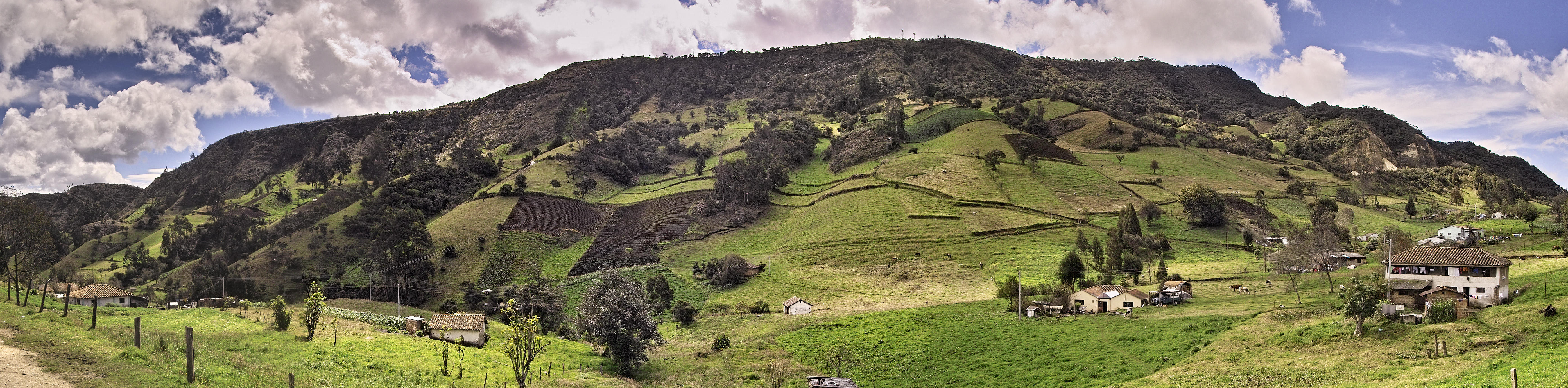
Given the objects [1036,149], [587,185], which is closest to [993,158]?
[1036,149]

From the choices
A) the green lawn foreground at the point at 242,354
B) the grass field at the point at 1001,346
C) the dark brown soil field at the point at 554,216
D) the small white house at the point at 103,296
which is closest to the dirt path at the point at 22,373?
the green lawn foreground at the point at 242,354

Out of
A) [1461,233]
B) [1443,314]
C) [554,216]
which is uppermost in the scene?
[554,216]

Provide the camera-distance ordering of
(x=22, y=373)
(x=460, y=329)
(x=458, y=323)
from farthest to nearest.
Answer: (x=458, y=323), (x=460, y=329), (x=22, y=373)

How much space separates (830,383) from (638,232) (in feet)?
255

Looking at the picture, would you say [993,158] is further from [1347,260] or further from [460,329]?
[460,329]

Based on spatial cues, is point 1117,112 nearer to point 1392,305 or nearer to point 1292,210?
point 1292,210

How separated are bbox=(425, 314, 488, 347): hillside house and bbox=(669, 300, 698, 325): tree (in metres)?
24.9

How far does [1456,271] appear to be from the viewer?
44938 mm

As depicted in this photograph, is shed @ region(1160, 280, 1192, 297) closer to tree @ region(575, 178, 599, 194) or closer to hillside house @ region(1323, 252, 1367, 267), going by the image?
hillside house @ region(1323, 252, 1367, 267)

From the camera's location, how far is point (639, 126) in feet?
631

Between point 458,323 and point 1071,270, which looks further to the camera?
point 1071,270

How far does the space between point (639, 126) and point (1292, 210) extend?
456 feet

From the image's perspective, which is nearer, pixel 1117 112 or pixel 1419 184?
pixel 1419 184

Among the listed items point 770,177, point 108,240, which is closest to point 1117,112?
point 770,177
